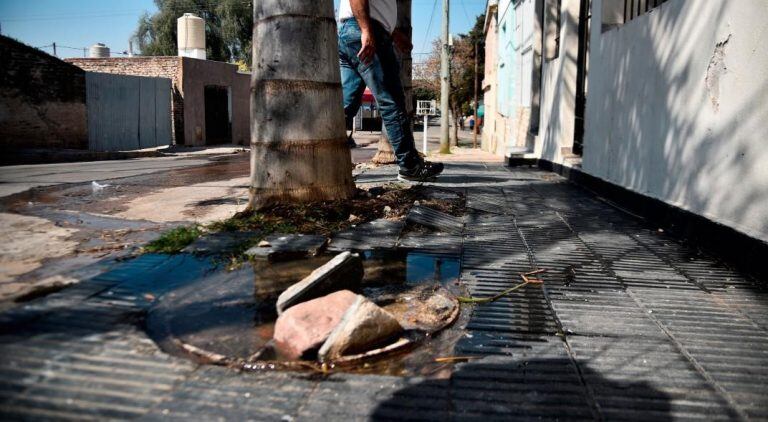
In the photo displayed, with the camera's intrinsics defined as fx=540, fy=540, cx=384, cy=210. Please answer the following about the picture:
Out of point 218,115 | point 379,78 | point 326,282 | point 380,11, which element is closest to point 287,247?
point 326,282

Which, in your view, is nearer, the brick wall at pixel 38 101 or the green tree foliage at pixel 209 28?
the brick wall at pixel 38 101

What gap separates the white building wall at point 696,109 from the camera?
2.81 meters

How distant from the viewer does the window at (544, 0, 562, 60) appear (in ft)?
29.5

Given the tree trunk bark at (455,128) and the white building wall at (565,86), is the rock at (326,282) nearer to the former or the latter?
the white building wall at (565,86)

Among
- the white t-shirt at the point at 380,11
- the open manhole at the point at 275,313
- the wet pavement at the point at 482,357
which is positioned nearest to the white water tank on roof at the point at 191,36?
the white t-shirt at the point at 380,11

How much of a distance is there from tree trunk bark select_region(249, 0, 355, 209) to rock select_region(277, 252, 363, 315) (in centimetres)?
136

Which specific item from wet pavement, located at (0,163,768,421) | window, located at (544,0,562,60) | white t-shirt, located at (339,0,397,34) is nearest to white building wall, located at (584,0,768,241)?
wet pavement, located at (0,163,768,421)

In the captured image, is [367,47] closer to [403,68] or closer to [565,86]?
[403,68]

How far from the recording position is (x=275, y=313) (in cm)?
210

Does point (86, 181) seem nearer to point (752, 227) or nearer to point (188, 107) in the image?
point (752, 227)

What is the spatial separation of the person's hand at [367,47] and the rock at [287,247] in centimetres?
177

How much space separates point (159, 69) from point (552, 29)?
15.8 m

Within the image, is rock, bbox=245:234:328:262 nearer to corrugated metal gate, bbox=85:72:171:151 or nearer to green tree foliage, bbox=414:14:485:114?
corrugated metal gate, bbox=85:72:171:151

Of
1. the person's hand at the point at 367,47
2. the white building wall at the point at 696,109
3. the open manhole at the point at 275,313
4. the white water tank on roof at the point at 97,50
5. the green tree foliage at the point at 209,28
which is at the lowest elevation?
the open manhole at the point at 275,313
